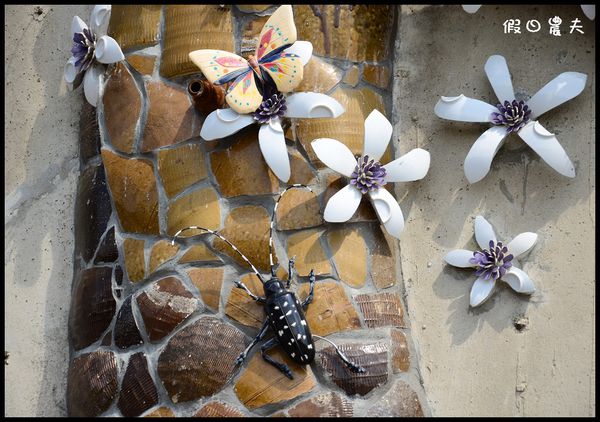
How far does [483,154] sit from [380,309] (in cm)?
69

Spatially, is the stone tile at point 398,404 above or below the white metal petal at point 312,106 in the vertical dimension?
below

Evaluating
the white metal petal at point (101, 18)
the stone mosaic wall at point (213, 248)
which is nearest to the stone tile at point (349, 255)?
the stone mosaic wall at point (213, 248)

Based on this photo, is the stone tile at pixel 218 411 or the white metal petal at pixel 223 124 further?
the white metal petal at pixel 223 124

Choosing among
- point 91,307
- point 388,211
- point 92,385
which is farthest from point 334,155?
point 92,385

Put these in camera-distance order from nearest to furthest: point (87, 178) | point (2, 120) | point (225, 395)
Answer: point (225, 395), point (87, 178), point (2, 120)

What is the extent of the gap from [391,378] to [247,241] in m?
0.70

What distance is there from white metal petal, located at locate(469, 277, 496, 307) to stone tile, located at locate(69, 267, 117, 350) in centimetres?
131

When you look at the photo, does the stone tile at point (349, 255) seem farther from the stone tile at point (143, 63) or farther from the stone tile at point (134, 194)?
the stone tile at point (143, 63)

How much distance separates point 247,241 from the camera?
3.13 m

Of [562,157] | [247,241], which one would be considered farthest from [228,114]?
[562,157]

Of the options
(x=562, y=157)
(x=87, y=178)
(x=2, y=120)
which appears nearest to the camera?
(x=562, y=157)

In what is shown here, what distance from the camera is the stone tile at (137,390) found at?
305cm

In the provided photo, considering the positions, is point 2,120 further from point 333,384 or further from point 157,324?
point 333,384

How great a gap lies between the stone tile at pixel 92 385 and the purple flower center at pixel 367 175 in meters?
1.07
